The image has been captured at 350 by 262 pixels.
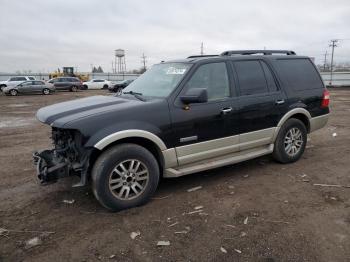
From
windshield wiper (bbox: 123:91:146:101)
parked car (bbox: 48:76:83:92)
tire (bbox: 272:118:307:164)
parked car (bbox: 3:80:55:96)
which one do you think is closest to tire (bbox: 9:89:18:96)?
parked car (bbox: 3:80:55:96)

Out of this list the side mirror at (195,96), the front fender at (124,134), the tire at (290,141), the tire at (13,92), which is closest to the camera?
the front fender at (124,134)

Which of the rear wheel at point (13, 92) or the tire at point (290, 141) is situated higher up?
the rear wheel at point (13, 92)

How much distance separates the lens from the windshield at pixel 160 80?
4.81 meters

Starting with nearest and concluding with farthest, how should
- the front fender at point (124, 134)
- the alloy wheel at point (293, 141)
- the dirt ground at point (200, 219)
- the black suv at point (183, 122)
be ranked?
the dirt ground at point (200, 219)
the front fender at point (124, 134)
the black suv at point (183, 122)
the alloy wheel at point (293, 141)

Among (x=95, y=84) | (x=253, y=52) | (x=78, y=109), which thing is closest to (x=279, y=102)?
(x=253, y=52)

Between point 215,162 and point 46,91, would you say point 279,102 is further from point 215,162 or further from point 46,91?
point 46,91

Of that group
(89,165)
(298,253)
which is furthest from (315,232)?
(89,165)

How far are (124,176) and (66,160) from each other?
2.52 ft

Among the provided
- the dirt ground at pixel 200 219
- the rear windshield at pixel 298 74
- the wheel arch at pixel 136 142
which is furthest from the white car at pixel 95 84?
the wheel arch at pixel 136 142

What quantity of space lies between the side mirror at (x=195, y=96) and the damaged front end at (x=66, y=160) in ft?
4.72

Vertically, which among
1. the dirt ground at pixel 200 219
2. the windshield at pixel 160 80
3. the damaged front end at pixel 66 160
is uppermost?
the windshield at pixel 160 80

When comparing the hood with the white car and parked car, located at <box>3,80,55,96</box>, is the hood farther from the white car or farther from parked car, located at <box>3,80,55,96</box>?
the white car

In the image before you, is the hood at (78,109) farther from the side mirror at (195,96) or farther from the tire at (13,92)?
the tire at (13,92)

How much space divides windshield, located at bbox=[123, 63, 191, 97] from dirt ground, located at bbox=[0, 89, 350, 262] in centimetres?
143
